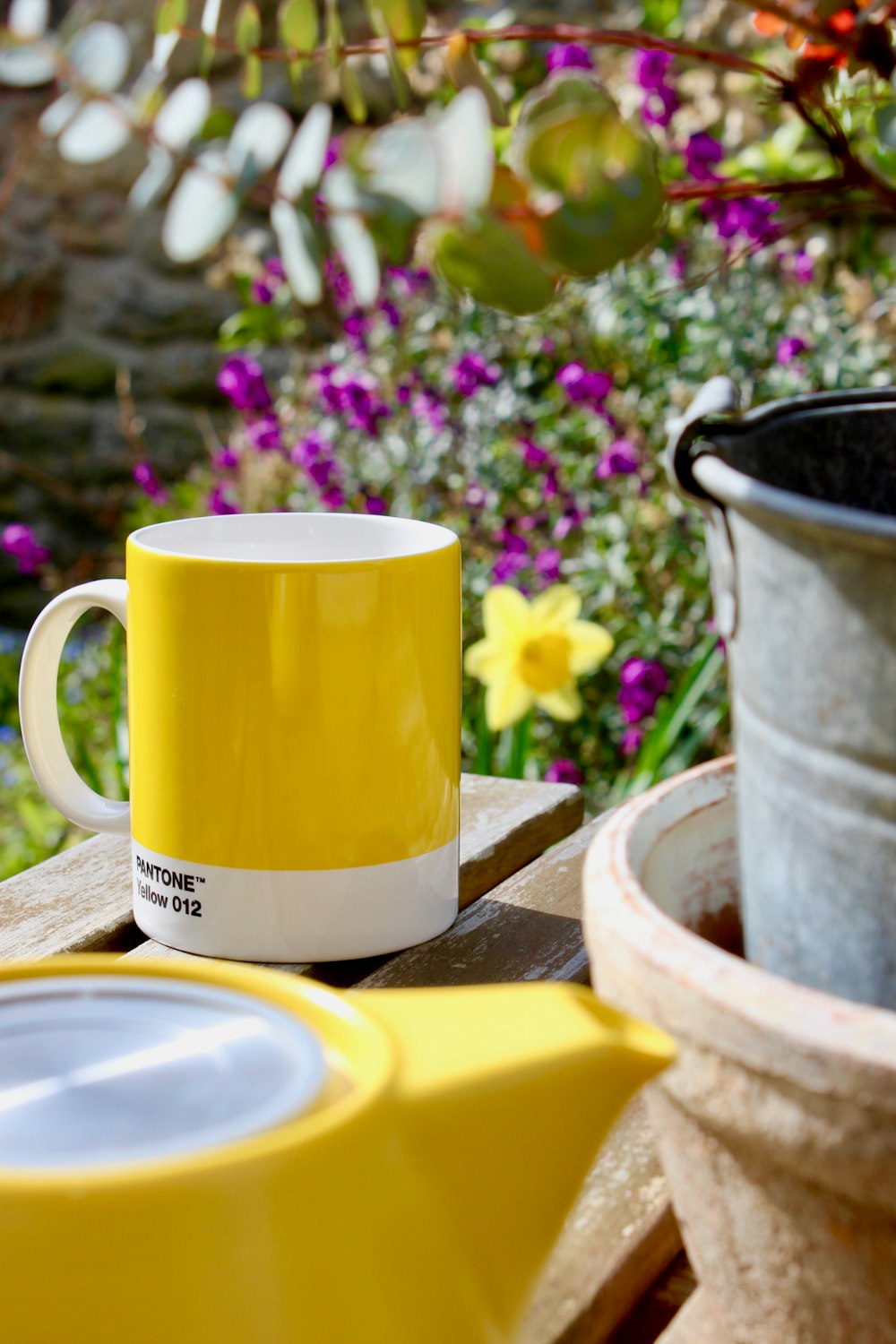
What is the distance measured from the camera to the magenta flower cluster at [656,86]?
2.00 m

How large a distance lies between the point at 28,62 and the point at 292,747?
34 centimetres

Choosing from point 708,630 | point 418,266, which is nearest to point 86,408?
point 418,266

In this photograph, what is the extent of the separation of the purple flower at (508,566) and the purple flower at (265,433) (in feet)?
1.70

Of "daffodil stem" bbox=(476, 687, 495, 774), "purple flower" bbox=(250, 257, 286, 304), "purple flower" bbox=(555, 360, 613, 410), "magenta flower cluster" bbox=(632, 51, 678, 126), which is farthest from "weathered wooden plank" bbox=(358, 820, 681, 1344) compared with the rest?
"purple flower" bbox=(250, 257, 286, 304)

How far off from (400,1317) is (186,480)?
335 centimetres

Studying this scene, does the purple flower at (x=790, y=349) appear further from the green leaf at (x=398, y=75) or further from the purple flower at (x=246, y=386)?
the green leaf at (x=398, y=75)

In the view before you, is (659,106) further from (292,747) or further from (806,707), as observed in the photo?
(806,707)

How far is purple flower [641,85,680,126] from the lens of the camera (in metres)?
2.06

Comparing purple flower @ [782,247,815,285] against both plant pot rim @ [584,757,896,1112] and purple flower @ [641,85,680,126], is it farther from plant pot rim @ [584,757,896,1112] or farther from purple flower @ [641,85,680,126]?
plant pot rim @ [584,757,896,1112]

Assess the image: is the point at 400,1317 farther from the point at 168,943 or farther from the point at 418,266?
the point at 418,266

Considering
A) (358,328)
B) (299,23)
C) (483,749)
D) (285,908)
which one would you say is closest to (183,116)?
(299,23)

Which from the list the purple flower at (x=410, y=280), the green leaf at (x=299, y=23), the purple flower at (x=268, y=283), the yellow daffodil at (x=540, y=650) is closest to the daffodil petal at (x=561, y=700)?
the yellow daffodil at (x=540, y=650)

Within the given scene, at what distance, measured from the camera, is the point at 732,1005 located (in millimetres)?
398

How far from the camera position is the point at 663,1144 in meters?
0.47
